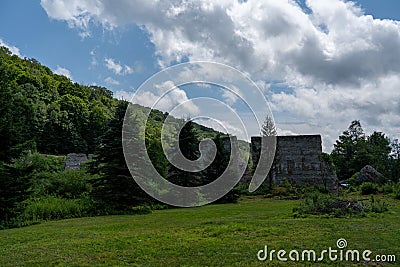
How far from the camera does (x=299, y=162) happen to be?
29.0 meters

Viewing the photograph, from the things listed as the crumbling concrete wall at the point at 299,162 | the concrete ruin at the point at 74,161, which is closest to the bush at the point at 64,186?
the concrete ruin at the point at 74,161

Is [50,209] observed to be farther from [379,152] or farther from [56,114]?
[379,152]

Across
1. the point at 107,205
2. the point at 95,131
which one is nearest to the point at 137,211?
the point at 107,205

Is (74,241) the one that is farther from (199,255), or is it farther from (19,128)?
(19,128)

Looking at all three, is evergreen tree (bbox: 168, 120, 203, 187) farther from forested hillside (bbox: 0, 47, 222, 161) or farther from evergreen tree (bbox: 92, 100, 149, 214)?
forested hillside (bbox: 0, 47, 222, 161)

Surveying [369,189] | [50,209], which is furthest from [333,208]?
[369,189]

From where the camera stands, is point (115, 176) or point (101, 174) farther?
point (101, 174)

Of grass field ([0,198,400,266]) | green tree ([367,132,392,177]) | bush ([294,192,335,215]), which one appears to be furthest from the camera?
green tree ([367,132,392,177])

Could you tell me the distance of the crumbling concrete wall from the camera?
2830 centimetres

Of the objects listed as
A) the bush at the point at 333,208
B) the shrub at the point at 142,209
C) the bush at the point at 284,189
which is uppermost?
the bush at the point at 284,189

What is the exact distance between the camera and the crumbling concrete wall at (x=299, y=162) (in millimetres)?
28297

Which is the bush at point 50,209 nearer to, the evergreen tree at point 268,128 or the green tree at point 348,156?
the evergreen tree at point 268,128

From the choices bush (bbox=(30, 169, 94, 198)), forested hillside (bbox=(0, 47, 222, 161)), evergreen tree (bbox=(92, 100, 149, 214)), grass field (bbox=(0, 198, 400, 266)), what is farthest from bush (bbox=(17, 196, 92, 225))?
forested hillside (bbox=(0, 47, 222, 161))

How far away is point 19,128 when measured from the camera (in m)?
14.0
